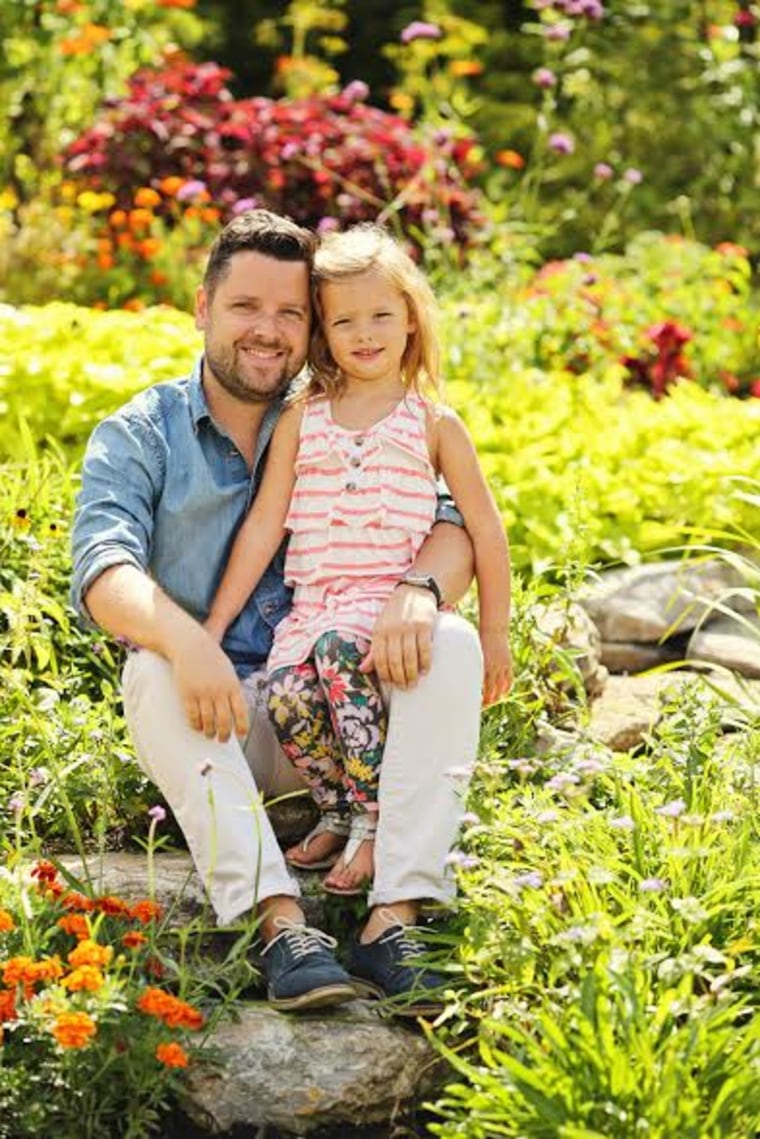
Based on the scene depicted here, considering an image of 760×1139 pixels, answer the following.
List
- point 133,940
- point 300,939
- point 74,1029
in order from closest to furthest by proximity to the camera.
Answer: point 74,1029, point 133,940, point 300,939

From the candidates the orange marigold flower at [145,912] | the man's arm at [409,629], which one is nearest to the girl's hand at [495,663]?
the man's arm at [409,629]

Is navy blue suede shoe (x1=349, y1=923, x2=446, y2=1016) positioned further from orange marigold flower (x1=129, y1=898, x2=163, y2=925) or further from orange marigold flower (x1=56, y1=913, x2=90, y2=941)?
orange marigold flower (x1=56, y1=913, x2=90, y2=941)

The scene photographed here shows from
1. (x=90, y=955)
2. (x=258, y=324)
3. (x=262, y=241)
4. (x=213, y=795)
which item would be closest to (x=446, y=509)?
(x=258, y=324)

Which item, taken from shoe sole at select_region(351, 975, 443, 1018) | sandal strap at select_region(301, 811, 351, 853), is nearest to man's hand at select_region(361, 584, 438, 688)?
sandal strap at select_region(301, 811, 351, 853)

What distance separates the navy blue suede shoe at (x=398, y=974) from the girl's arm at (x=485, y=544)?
0.54 metres

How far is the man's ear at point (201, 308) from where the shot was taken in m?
3.41

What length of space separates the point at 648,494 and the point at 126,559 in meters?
1.87

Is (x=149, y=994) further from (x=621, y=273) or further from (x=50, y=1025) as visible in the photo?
(x=621, y=273)

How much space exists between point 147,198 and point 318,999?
4.33 meters

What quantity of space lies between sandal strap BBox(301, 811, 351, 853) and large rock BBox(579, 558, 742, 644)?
1.30m

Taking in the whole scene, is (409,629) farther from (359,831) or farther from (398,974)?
(398,974)

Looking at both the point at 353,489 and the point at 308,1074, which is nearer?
the point at 308,1074

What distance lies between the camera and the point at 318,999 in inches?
110

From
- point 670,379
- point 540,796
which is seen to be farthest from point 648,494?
point 540,796
